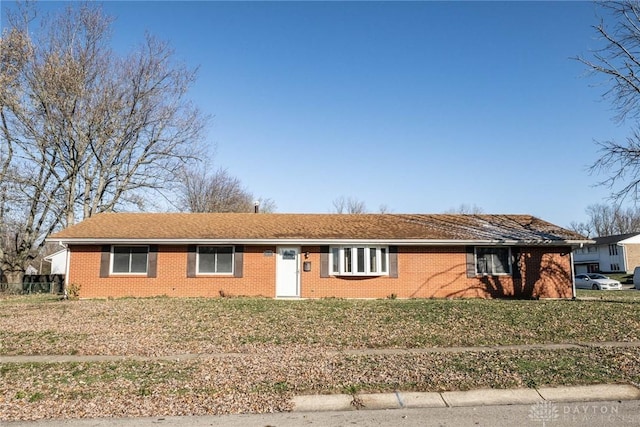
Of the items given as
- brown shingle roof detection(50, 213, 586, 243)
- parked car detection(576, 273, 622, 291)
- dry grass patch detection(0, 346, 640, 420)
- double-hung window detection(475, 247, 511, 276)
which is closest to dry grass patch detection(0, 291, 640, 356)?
dry grass patch detection(0, 346, 640, 420)

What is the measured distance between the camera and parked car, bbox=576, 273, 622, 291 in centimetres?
3366

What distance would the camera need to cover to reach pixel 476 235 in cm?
1830

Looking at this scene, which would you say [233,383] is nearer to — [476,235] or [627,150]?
[476,235]

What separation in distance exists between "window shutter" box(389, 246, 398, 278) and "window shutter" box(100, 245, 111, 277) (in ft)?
36.8

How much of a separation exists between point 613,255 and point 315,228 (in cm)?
5010

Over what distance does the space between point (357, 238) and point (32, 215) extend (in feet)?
65.4

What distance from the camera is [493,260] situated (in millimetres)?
18172

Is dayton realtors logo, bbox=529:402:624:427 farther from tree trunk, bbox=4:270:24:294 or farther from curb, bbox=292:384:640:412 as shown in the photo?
tree trunk, bbox=4:270:24:294

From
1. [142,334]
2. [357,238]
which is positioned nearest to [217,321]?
[142,334]

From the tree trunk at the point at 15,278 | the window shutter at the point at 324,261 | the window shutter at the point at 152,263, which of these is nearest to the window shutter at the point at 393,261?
the window shutter at the point at 324,261

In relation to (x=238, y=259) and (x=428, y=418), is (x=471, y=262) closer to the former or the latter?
(x=238, y=259)

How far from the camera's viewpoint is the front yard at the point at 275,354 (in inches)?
235

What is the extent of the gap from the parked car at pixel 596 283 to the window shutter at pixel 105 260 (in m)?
33.7

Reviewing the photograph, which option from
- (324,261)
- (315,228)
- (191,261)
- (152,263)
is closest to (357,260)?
(324,261)
